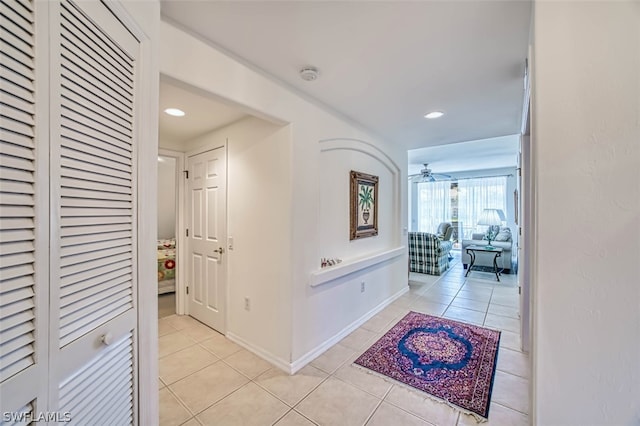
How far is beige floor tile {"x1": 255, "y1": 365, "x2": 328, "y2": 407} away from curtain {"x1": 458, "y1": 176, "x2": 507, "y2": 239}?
7.31m

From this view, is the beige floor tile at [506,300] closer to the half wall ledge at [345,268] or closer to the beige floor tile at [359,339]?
the half wall ledge at [345,268]

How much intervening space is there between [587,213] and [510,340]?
231cm

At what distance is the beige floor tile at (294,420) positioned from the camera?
5.52ft

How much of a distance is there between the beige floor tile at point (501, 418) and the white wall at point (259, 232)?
51.9 inches

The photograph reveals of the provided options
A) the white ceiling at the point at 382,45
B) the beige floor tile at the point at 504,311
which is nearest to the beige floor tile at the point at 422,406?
the beige floor tile at the point at 504,311

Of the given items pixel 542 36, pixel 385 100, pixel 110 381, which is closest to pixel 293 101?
pixel 385 100

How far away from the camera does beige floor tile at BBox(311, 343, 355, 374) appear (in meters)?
2.28

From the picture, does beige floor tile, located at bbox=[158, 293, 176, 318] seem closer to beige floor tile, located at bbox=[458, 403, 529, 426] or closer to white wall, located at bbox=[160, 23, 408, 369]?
white wall, located at bbox=[160, 23, 408, 369]

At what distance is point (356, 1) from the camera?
1271 mm

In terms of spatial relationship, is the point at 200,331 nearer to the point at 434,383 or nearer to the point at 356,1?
the point at 434,383

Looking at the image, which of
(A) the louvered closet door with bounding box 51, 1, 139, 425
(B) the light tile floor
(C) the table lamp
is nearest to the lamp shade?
(C) the table lamp

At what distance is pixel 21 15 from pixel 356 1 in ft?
3.97

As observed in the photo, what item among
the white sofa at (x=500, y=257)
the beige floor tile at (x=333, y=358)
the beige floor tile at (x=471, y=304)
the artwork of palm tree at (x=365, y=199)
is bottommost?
the beige floor tile at (x=333, y=358)

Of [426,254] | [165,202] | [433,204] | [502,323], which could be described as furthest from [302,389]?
[433,204]
